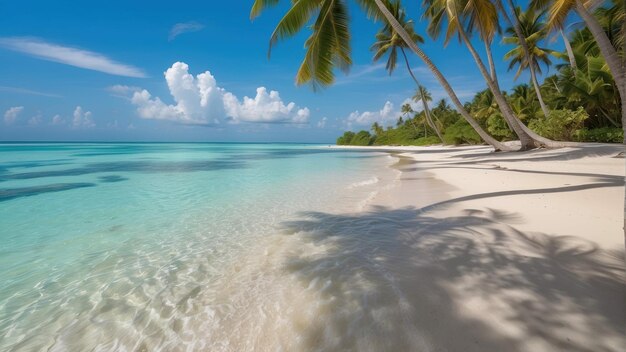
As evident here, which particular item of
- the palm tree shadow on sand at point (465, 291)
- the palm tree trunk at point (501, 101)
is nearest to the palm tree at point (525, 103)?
the palm tree trunk at point (501, 101)

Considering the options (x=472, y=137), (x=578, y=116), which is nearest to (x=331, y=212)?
(x=578, y=116)

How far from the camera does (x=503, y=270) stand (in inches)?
110

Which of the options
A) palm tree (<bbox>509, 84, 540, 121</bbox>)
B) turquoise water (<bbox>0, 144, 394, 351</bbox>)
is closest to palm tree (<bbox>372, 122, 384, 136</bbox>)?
palm tree (<bbox>509, 84, 540, 121</bbox>)

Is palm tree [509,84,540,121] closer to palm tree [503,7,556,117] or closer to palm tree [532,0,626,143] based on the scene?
palm tree [503,7,556,117]

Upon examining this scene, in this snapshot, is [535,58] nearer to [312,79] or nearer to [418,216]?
[312,79]

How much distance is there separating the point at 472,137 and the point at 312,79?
27227 mm

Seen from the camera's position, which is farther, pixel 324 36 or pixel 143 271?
pixel 324 36

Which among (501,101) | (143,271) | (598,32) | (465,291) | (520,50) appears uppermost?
(520,50)

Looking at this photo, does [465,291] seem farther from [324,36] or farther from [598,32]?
[324,36]

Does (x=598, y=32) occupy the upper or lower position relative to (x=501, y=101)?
upper

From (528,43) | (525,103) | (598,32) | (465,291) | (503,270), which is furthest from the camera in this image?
(525,103)

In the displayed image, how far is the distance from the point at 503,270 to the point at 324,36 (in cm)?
1096

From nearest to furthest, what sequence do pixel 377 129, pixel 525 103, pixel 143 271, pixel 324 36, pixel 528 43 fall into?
1. pixel 143 271
2. pixel 324 36
3. pixel 528 43
4. pixel 525 103
5. pixel 377 129

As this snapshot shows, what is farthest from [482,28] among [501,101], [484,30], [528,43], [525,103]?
[525,103]
